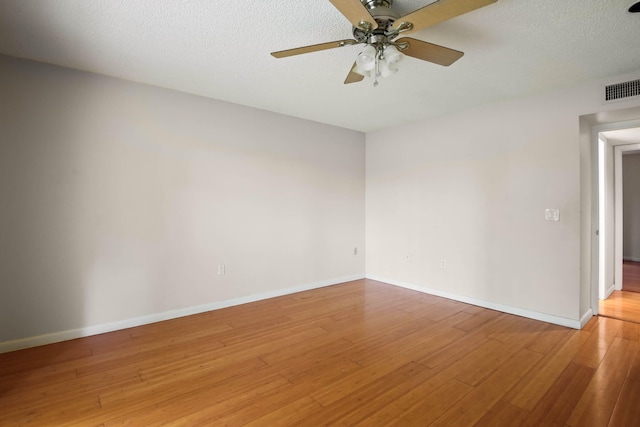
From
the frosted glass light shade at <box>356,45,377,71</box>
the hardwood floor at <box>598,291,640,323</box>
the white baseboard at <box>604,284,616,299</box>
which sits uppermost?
the frosted glass light shade at <box>356,45,377,71</box>

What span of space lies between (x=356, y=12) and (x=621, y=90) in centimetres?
283

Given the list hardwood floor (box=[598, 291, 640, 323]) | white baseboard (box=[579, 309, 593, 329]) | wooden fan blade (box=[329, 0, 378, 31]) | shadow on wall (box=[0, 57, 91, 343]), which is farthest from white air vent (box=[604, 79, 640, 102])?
shadow on wall (box=[0, 57, 91, 343])

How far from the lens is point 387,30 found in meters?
1.85

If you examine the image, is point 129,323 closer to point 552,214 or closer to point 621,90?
point 552,214

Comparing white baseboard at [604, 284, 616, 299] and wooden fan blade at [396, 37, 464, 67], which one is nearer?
wooden fan blade at [396, 37, 464, 67]

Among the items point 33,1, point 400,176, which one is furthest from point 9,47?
point 400,176

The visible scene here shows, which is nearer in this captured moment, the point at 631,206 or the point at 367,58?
the point at 367,58

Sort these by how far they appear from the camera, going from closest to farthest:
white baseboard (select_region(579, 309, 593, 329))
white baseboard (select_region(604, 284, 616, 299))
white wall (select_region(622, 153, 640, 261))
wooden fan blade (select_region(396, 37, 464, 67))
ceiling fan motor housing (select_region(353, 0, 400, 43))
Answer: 1. ceiling fan motor housing (select_region(353, 0, 400, 43))
2. wooden fan blade (select_region(396, 37, 464, 67))
3. white baseboard (select_region(579, 309, 593, 329))
4. white baseboard (select_region(604, 284, 616, 299))
5. white wall (select_region(622, 153, 640, 261))

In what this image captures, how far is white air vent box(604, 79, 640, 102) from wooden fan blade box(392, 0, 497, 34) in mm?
2357

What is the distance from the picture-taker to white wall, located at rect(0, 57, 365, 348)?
2627 mm

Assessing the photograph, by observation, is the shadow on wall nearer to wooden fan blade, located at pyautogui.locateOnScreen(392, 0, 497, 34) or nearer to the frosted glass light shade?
the frosted glass light shade

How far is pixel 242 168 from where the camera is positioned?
12.6 feet

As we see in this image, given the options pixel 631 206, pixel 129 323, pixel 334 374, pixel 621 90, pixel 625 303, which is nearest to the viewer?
pixel 334 374

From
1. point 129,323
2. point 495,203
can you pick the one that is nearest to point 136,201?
point 129,323
